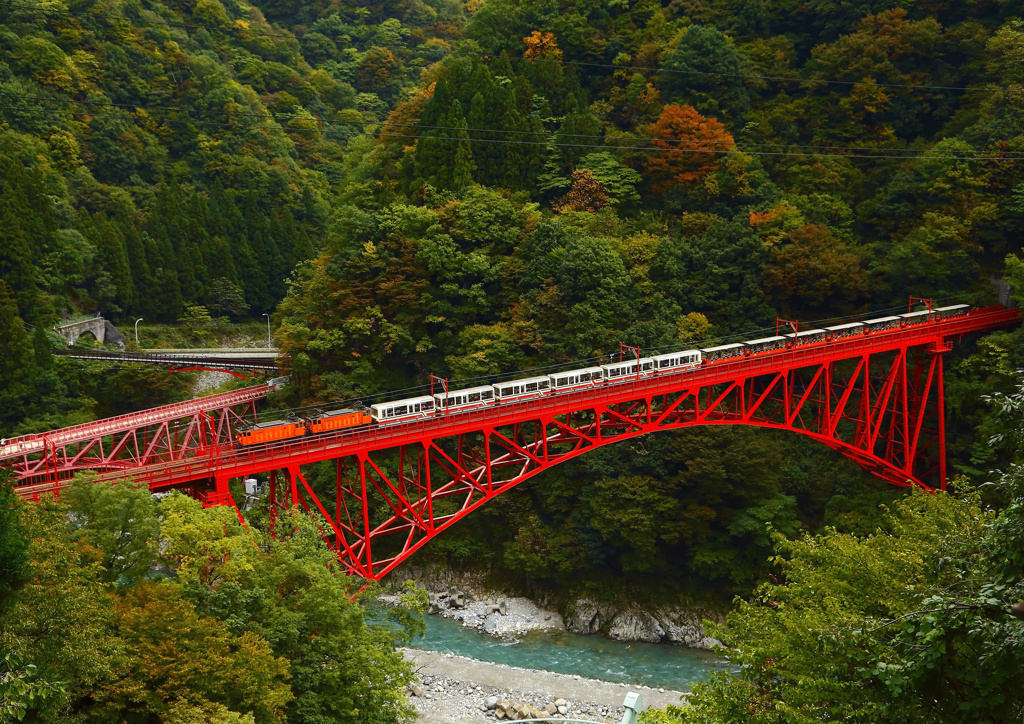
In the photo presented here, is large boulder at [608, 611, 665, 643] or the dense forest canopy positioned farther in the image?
large boulder at [608, 611, 665, 643]

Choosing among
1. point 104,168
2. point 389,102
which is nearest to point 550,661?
point 104,168

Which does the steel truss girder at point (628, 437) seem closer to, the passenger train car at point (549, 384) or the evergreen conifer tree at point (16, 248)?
the passenger train car at point (549, 384)

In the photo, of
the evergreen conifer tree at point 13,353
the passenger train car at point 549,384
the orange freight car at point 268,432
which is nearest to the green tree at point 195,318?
the evergreen conifer tree at point 13,353

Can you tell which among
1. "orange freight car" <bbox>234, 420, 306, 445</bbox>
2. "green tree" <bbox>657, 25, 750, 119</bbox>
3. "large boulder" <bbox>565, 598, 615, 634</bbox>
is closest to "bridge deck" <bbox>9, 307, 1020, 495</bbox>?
"orange freight car" <bbox>234, 420, 306, 445</bbox>

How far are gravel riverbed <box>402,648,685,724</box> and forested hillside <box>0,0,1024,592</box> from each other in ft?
19.3

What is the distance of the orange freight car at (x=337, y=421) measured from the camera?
88.9 ft

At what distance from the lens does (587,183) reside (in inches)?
1719

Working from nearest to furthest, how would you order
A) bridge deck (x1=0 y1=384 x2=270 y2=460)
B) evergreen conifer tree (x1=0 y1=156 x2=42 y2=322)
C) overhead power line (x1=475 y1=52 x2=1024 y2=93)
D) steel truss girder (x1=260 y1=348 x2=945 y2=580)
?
steel truss girder (x1=260 y1=348 x2=945 y2=580) → bridge deck (x1=0 y1=384 x2=270 y2=460) → overhead power line (x1=475 y1=52 x2=1024 y2=93) → evergreen conifer tree (x1=0 y1=156 x2=42 y2=322)

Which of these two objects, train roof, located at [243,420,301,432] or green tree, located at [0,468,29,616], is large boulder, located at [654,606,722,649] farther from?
green tree, located at [0,468,29,616]

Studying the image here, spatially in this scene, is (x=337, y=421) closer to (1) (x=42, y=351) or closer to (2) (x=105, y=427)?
(2) (x=105, y=427)

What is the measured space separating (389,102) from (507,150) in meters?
41.5

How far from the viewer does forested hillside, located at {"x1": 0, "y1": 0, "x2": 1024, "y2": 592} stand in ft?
114

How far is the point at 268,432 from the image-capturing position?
2561 centimetres

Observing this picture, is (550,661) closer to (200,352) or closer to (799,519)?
(799,519)
